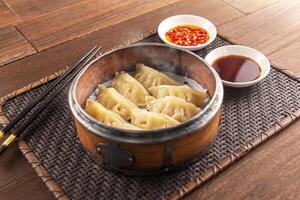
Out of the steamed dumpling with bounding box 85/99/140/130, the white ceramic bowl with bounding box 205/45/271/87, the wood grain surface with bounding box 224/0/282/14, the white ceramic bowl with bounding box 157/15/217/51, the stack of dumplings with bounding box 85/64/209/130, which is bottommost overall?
the wood grain surface with bounding box 224/0/282/14

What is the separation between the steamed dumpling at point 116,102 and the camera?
52.9 inches

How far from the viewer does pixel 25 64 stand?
178 cm

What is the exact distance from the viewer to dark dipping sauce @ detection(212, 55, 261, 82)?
62.9 inches

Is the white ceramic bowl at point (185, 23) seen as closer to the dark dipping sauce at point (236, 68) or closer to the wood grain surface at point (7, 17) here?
the dark dipping sauce at point (236, 68)

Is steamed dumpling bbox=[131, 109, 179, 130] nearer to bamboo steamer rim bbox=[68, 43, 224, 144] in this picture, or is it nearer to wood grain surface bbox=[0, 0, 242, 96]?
bamboo steamer rim bbox=[68, 43, 224, 144]

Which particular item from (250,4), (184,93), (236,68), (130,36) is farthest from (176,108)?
(250,4)

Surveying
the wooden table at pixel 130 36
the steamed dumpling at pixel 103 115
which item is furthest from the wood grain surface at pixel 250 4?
the steamed dumpling at pixel 103 115

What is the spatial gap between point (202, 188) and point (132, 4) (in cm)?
134

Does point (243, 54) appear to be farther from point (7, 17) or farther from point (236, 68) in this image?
point (7, 17)

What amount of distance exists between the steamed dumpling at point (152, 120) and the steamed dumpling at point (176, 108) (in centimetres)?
6

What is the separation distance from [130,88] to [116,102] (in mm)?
104

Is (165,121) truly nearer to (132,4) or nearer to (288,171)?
(288,171)

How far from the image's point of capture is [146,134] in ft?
3.63

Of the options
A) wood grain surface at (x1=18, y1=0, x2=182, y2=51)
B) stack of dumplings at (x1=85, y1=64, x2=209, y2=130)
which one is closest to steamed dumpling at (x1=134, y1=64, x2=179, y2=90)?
stack of dumplings at (x1=85, y1=64, x2=209, y2=130)
